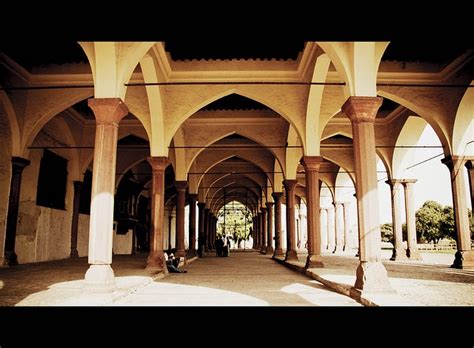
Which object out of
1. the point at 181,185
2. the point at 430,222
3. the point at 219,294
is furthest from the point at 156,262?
the point at 430,222

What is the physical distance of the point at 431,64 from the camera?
12.7 metres

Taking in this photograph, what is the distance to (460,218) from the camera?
1289 cm

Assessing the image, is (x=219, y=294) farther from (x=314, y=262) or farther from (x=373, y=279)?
(x=314, y=262)

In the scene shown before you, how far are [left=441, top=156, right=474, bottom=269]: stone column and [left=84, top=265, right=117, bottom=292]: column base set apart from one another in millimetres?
11246

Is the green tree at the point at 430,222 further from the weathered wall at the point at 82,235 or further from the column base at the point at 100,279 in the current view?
the column base at the point at 100,279

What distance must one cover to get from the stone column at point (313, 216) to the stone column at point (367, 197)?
470cm

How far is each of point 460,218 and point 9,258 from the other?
49.0ft

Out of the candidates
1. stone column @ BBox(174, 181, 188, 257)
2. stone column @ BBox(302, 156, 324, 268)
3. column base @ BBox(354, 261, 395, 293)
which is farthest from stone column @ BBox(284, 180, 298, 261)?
column base @ BBox(354, 261, 395, 293)

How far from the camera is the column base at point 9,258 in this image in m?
12.4

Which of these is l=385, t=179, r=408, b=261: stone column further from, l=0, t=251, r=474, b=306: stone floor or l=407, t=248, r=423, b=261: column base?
l=0, t=251, r=474, b=306: stone floor

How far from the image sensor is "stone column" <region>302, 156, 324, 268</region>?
37.5 ft

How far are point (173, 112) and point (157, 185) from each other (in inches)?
101
